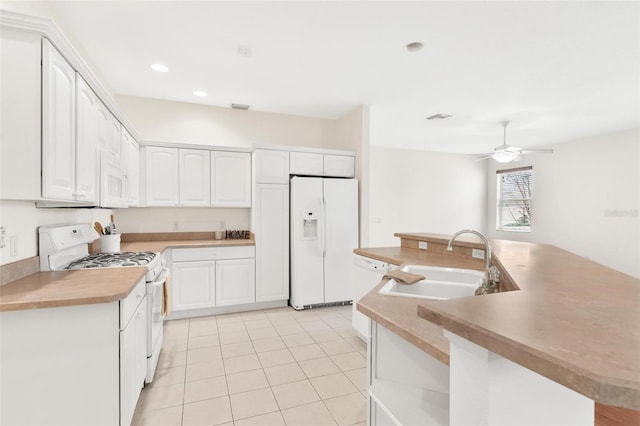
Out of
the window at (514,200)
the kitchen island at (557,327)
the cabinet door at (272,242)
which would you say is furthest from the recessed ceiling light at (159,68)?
the window at (514,200)

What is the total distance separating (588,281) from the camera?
1055mm

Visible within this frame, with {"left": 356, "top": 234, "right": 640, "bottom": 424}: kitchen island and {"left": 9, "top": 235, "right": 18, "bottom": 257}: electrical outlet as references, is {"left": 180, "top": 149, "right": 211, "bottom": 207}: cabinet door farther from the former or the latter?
{"left": 356, "top": 234, "right": 640, "bottom": 424}: kitchen island

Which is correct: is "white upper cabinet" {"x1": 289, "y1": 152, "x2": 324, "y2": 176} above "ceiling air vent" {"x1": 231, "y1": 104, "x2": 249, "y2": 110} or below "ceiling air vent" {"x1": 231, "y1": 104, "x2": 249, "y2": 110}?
below

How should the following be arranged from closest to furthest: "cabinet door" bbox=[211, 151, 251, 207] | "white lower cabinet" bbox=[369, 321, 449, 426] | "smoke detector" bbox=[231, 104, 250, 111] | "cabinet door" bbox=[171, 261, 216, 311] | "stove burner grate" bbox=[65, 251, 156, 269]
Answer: "white lower cabinet" bbox=[369, 321, 449, 426]
"stove burner grate" bbox=[65, 251, 156, 269]
"cabinet door" bbox=[171, 261, 216, 311]
"cabinet door" bbox=[211, 151, 251, 207]
"smoke detector" bbox=[231, 104, 250, 111]

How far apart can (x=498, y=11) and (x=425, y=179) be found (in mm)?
5109

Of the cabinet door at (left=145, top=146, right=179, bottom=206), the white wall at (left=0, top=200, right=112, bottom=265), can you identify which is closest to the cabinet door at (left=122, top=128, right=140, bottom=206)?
the cabinet door at (left=145, top=146, right=179, bottom=206)

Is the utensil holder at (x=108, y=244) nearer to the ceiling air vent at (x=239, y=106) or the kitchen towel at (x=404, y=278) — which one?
the ceiling air vent at (x=239, y=106)

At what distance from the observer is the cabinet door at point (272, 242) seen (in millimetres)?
3922

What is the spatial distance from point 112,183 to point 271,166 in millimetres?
1820

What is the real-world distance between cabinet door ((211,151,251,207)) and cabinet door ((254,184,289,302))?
13.1 inches

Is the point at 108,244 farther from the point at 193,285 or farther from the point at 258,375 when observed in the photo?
the point at 258,375

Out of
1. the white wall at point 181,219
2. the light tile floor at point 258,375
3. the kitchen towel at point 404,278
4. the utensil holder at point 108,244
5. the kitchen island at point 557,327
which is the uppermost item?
the white wall at point 181,219

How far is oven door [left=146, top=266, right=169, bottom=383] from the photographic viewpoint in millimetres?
2247

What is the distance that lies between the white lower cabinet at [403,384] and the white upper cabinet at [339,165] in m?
3.07
